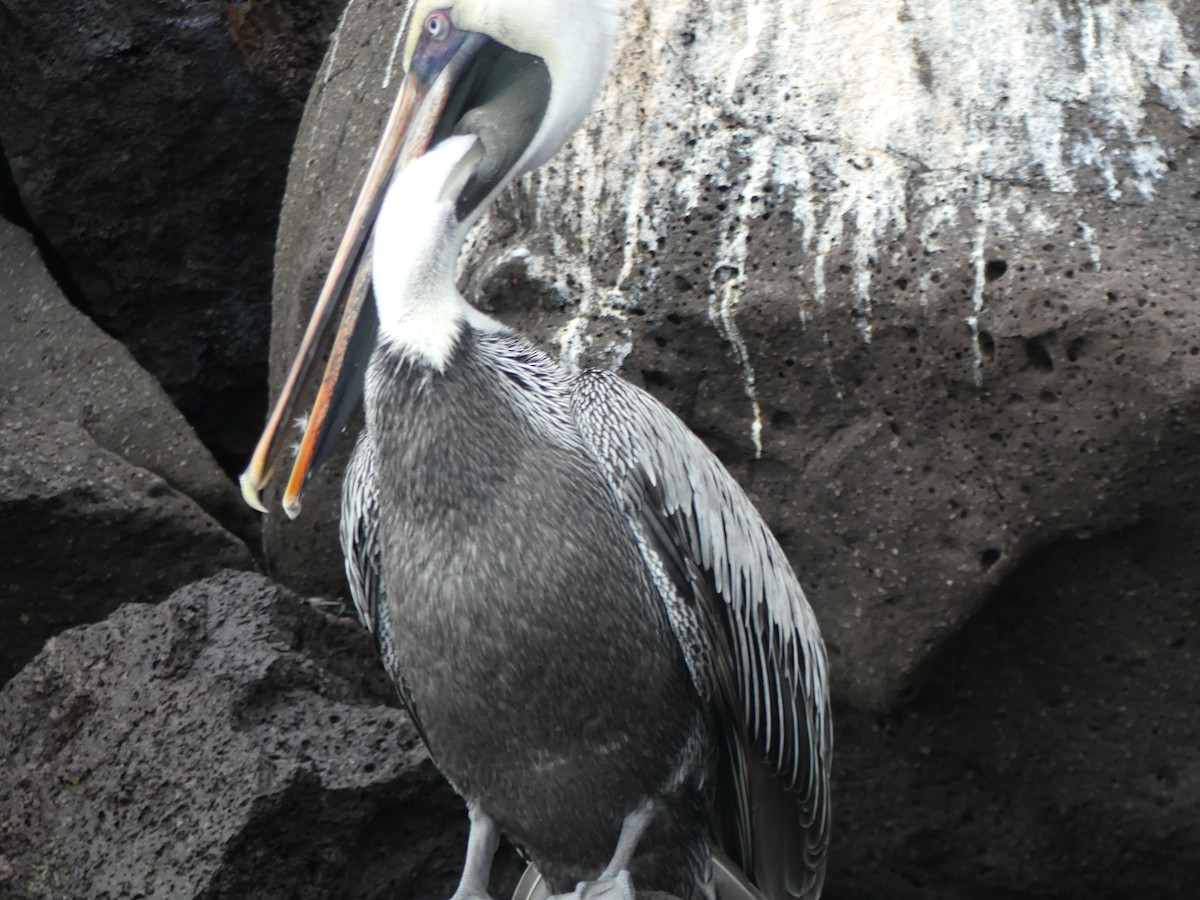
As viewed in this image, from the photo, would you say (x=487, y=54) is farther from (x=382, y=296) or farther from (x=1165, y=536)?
(x=1165, y=536)

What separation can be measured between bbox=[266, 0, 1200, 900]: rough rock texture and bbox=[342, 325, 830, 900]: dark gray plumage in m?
0.60

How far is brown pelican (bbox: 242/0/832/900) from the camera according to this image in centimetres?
360

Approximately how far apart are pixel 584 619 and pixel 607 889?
59 centimetres

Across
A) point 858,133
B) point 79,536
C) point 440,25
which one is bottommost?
point 79,536

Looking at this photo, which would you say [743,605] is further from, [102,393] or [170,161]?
[170,161]

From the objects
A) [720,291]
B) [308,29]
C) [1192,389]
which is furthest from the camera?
[308,29]

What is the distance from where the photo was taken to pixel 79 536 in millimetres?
4957

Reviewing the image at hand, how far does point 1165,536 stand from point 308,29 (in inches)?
155

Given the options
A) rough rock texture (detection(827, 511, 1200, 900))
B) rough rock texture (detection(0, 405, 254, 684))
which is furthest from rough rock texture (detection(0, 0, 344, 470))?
Answer: rough rock texture (detection(827, 511, 1200, 900))

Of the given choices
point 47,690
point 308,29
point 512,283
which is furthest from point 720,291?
point 308,29

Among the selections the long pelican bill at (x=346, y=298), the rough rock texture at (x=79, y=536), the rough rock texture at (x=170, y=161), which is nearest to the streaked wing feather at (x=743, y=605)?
the long pelican bill at (x=346, y=298)

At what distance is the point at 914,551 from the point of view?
14.3 feet

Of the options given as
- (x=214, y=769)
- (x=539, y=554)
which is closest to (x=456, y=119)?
(x=539, y=554)

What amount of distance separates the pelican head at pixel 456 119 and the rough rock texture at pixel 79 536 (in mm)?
1126
